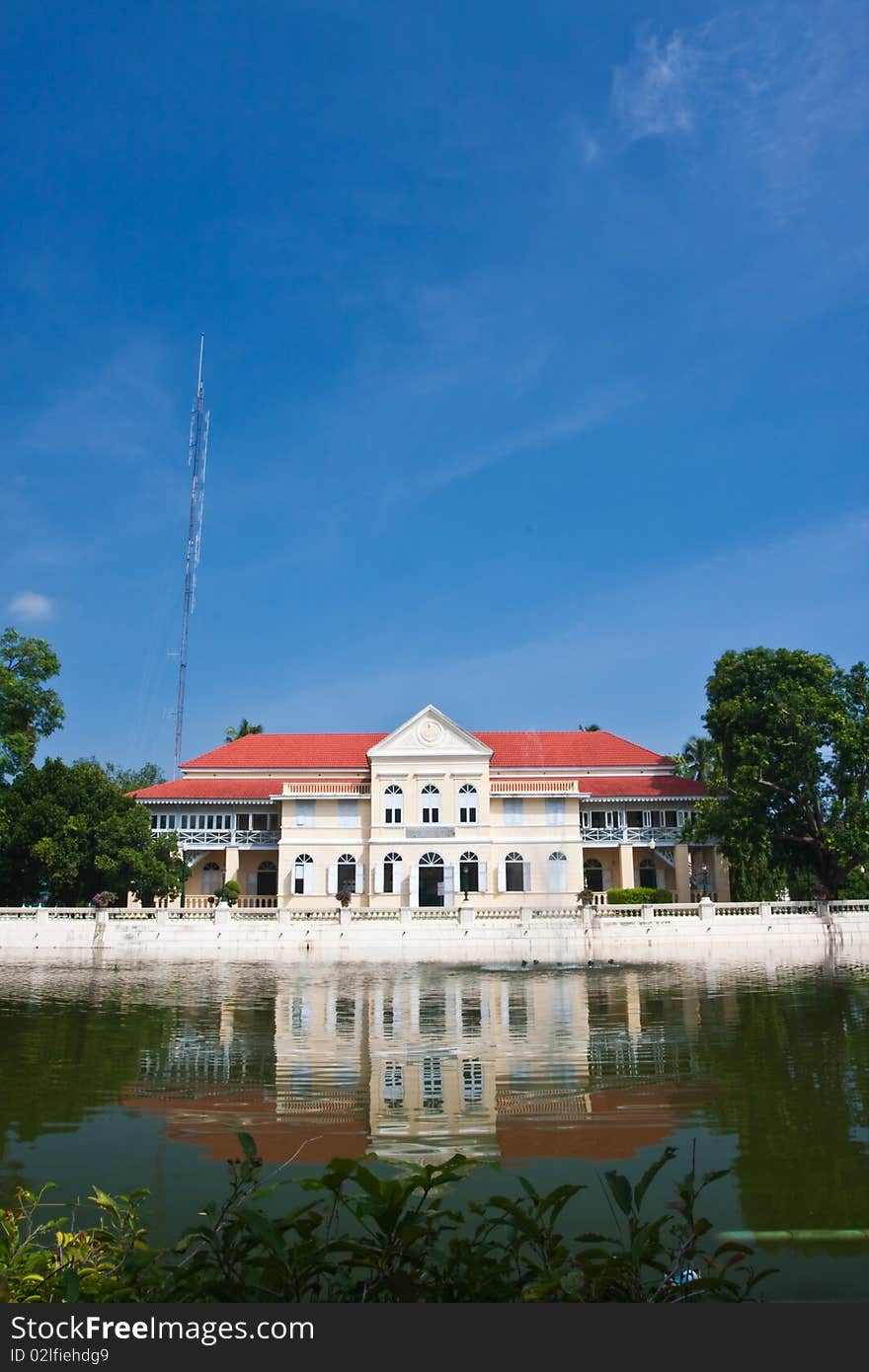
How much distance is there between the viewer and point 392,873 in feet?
135

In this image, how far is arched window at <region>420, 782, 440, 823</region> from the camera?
41.5m

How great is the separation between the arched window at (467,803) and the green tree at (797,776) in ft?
32.6

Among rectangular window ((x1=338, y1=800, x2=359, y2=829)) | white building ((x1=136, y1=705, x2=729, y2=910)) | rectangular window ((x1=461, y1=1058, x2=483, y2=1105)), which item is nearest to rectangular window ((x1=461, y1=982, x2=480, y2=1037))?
rectangular window ((x1=461, y1=1058, x2=483, y2=1105))

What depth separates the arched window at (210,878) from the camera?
43.2 metres

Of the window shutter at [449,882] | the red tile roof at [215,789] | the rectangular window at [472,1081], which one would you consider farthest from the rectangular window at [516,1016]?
the red tile roof at [215,789]

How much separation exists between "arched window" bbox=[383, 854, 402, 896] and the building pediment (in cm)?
439

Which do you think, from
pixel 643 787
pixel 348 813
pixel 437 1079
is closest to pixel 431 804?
pixel 348 813

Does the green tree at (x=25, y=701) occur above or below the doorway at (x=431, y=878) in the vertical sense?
above

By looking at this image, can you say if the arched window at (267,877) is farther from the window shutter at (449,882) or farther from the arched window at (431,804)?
the window shutter at (449,882)

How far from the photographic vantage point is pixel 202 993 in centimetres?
2023

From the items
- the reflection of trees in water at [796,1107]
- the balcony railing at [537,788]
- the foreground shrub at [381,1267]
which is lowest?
the reflection of trees in water at [796,1107]

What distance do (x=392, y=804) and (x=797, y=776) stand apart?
17.1m

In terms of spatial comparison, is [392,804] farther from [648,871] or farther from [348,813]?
[648,871]

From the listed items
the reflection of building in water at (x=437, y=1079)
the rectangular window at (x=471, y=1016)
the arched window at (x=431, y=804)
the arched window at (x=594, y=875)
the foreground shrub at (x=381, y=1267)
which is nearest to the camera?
the foreground shrub at (x=381, y=1267)
